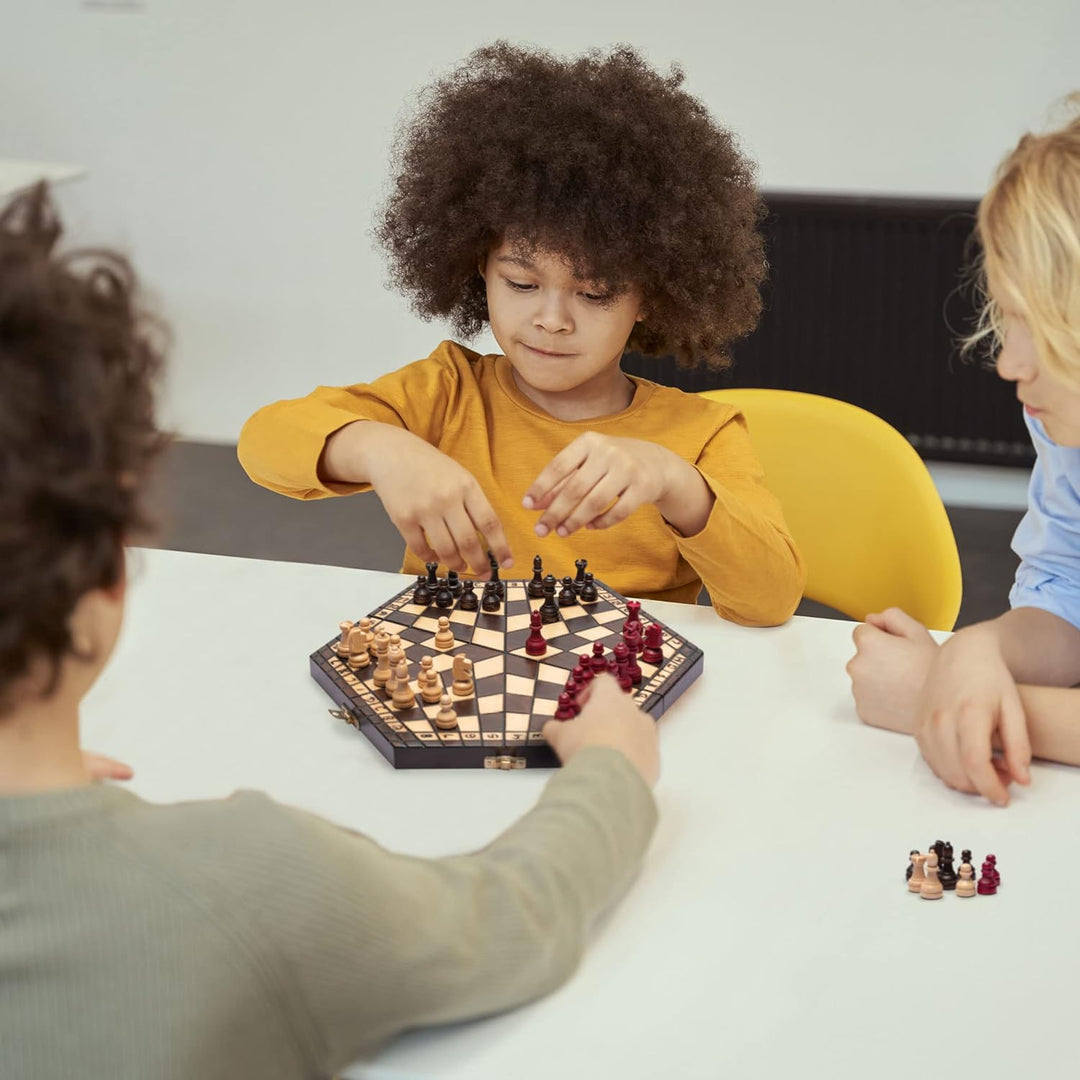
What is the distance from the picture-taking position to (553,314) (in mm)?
1494

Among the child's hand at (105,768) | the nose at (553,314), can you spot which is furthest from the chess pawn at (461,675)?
the nose at (553,314)

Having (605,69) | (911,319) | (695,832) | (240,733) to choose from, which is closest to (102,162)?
(911,319)

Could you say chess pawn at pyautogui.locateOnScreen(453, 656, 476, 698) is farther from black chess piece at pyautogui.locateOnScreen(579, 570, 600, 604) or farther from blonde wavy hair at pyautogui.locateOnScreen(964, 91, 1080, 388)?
blonde wavy hair at pyautogui.locateOnScreen(964, 91, 1080, 388)

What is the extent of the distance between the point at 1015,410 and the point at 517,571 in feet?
6.79

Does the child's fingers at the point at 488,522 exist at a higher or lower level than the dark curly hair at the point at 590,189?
lower

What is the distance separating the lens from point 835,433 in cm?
169

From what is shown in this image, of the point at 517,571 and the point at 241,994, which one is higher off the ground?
the point at 241,994

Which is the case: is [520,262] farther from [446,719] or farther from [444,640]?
[446,719]

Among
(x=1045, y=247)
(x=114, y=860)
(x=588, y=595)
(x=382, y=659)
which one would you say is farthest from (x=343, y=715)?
(x=1045, y=247)

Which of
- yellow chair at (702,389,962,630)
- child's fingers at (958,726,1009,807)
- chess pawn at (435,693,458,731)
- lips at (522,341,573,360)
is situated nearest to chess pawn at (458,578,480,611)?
→ chess pawn at (435,693,458,731)

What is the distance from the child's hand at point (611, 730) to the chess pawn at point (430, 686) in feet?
0.38

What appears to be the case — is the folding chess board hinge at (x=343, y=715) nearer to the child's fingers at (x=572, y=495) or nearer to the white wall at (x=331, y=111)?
the child's fingers at (x=572, y=495)

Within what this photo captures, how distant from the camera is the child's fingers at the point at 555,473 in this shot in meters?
1.25

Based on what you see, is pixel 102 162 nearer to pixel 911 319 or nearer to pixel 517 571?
pixel 911 319
